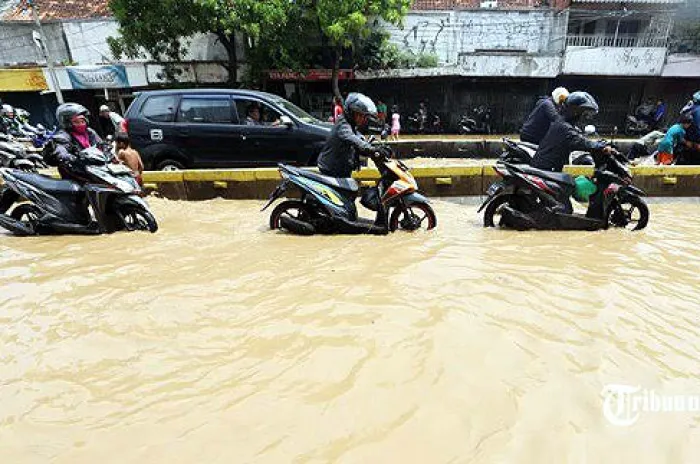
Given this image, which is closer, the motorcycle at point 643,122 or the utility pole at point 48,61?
the utility pole at point 48,61

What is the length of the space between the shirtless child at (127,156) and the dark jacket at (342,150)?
121 inches

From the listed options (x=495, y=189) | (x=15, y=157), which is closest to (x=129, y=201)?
(x=495, y=189)

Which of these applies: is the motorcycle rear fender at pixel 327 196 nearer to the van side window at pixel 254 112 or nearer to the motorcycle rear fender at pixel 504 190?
the motorcycle rear fender at pixel 504 190

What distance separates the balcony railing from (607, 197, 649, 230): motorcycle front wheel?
51.1 feet

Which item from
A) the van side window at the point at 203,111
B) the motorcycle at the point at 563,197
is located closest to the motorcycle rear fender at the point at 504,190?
the motorcycle at the point at 563,197

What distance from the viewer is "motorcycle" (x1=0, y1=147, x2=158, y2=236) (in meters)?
5.00

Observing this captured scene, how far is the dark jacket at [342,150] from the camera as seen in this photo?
4.71 m

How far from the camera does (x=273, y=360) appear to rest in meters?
2.49

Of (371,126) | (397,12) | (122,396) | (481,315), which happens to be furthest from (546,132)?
(397,12)

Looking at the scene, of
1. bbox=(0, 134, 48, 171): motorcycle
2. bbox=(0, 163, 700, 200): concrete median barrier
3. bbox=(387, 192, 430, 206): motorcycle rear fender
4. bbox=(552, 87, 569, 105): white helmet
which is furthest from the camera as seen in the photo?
bbox=(0, 134, 48, 171): motorcycle

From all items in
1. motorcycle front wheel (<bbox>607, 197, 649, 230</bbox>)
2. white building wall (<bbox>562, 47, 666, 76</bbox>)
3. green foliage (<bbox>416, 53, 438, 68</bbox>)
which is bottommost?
motorcycle front wheel (<bbox>607, 197, 649, 230</bbox>)

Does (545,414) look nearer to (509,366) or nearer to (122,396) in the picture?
(509,366)

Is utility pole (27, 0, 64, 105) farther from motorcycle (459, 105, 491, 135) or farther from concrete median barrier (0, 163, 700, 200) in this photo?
motorcycle (459, 105, 491, 135)

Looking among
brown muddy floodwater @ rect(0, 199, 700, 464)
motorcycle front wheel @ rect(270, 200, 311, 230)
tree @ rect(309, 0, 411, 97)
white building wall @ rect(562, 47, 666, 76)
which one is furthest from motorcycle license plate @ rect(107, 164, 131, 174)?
white building wall @ rect(562, 47, 666, 76)
